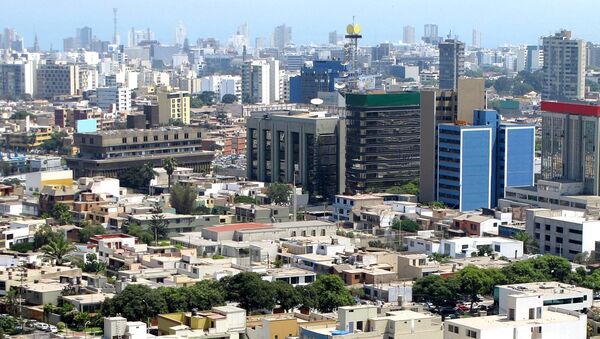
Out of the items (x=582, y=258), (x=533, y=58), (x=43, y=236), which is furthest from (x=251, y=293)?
(x=533, y=58)

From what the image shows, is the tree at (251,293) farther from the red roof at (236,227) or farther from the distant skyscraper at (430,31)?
the distant skyscraper at (430,31)

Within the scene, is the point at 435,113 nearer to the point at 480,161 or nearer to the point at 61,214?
the point at 480,161

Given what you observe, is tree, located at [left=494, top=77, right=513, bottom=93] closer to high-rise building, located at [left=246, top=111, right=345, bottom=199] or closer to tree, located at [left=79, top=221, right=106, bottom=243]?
high-rise building, located at [left=246, top=111, right=345, bottom=199]

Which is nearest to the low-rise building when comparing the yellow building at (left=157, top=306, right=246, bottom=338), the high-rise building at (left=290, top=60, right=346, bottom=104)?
the yellow building at (left=157, top=306, right=246, bottom=338)

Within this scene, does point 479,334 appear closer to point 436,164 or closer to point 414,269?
point 414,269

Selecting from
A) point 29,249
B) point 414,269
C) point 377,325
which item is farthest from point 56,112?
point 377,325

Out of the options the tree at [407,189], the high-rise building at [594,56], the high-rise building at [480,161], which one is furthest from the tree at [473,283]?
the high-rise building at [594,56]
